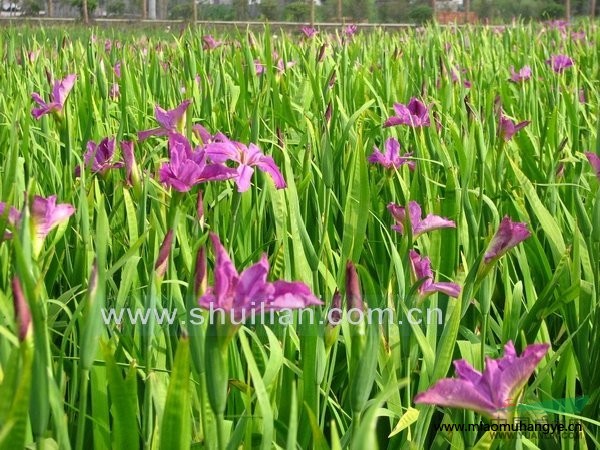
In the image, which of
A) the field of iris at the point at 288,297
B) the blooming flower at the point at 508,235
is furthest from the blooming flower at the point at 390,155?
the blooming flower at the point at 508,235

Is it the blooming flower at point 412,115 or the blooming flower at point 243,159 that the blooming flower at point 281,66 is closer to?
the blooming flower at point 412,115

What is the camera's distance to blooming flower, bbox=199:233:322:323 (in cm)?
40

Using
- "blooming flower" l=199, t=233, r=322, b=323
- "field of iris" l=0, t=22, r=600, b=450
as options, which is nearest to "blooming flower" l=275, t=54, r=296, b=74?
"field of iris" l=0, t=22, r=600, b=450

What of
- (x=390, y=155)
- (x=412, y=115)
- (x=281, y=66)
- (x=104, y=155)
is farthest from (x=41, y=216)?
(x=281, y=66)

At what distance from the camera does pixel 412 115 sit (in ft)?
3.70

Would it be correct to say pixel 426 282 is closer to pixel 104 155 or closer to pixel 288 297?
pixel 288 297

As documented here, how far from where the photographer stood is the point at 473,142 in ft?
3.20

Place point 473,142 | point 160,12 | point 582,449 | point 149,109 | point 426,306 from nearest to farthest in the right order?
point 582,449
point 426,306
point 473,142
point 149,109
point 160,12

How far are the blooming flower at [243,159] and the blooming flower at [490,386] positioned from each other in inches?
12.9

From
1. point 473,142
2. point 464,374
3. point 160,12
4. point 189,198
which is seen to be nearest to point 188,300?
point 464,374

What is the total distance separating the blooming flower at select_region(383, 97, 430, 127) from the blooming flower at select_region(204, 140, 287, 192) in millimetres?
410

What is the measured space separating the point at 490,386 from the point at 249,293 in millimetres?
135

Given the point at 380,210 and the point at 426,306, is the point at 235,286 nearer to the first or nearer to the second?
the point at 426,306

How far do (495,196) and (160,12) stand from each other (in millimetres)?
11708
